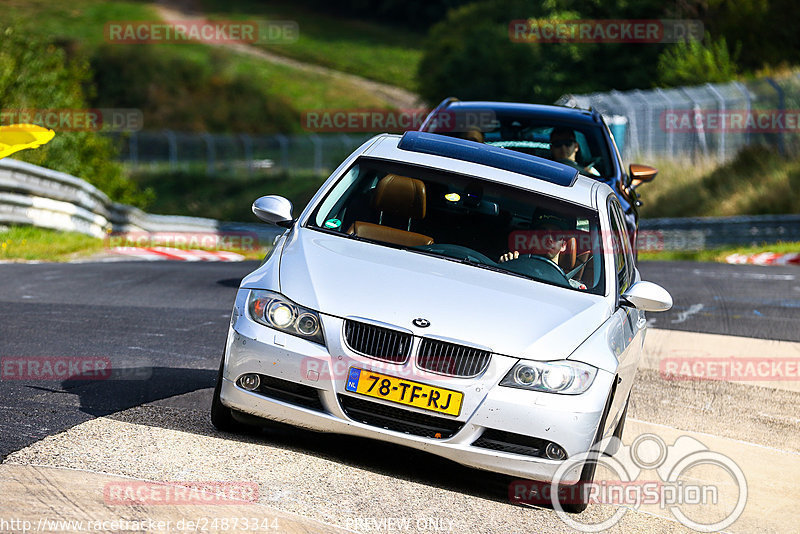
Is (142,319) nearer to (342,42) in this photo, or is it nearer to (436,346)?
(436,346)

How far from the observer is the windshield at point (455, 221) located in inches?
256

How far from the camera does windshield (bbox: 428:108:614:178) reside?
1060cm

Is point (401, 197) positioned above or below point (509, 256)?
above

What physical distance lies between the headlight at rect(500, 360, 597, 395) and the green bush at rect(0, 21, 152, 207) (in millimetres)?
16401

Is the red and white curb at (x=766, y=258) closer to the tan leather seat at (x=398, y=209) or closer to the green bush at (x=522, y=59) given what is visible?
the tan leather seat at (x=398, y=209)

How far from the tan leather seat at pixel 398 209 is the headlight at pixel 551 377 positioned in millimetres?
1410

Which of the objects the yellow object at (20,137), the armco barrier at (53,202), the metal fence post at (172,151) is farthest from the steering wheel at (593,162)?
the metal fence post at (172,151)

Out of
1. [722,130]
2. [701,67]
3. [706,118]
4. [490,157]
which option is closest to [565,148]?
[490,157]

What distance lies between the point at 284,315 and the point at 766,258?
15.4 m

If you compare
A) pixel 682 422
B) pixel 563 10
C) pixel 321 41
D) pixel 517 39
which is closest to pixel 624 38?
pixel 563 10

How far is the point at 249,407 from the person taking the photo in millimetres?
5648

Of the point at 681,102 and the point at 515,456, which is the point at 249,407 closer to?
the point at 515,456

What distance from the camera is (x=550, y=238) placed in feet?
22.0

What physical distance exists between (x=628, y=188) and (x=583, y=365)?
18.2 feet
